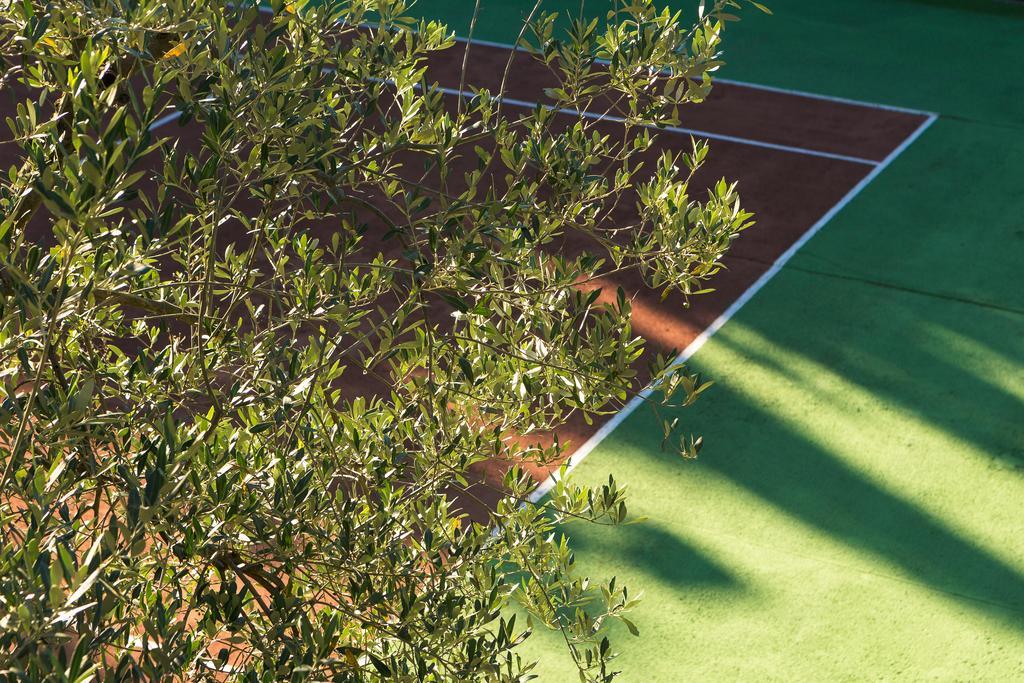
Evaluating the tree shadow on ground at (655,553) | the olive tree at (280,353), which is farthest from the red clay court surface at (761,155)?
the olive tree at (280,353)

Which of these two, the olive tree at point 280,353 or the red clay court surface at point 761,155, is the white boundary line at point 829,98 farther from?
the olive tree at point 280,353

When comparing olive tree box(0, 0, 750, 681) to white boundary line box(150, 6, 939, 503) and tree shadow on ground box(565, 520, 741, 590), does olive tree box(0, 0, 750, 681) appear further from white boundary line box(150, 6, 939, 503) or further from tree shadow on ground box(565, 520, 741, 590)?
tree shadow on ground box(565, 520, 741, 590)

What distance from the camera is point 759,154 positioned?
12.0 metres

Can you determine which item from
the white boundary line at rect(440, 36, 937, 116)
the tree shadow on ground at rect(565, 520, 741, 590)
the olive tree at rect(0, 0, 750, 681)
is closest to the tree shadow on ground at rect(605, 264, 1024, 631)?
the tree shadow on ground at rect(565, 520, 741, 590)

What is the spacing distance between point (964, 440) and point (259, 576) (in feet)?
19.6

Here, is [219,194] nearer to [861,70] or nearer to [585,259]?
[585,259]

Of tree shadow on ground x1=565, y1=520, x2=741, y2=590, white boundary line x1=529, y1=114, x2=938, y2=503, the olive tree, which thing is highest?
the olive tree

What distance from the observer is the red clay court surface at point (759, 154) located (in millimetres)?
9516

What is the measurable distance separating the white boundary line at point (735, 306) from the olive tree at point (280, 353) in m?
2.81

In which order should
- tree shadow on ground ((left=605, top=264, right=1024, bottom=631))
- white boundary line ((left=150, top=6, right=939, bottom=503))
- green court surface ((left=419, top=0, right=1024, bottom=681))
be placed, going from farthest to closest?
1. white boundary line ((left=150, top=6, right=939, bottom=503))
2. tree shadow on ground ((left=605, top=264, right=1024, bottom=631))
3. green court surface ((left=419, top=0, right=1024, bottom=681))

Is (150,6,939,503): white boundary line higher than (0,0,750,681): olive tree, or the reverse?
(0,0,750,681): olive tree

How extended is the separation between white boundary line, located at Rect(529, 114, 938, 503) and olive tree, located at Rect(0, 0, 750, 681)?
2810mm

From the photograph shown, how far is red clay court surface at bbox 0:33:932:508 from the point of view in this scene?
31.2 feet

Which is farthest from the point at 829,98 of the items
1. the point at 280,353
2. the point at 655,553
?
the point at 280,353
